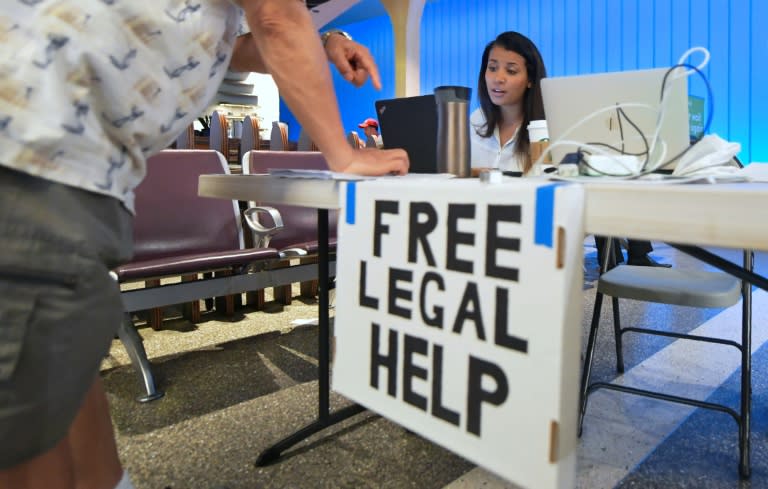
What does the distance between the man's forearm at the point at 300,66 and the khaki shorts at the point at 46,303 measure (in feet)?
1.35

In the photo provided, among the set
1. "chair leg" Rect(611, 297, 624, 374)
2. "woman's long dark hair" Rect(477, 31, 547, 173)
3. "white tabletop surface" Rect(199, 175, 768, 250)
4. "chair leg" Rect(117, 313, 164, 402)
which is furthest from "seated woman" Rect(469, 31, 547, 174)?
"white tabletop surface" Rect(199, 175, 768, 250)

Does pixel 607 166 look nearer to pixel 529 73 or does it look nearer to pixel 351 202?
pixel 351 202

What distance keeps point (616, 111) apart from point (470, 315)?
0.87 meters

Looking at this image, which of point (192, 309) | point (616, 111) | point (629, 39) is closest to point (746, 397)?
point (616, 111)

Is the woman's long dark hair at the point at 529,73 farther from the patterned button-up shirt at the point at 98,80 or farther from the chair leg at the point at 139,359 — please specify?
the patterned button-up shirt at the point at 98,80

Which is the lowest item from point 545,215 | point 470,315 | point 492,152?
point 470,315

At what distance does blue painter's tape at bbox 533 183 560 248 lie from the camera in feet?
2.06

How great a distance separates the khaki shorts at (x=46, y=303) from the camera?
600 millimetres

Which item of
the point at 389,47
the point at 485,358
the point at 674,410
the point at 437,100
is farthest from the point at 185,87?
the point at 389,47

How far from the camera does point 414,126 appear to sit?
5.04 feet

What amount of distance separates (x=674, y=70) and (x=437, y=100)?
49cm

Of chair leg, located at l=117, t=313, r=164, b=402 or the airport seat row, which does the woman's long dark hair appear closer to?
the airport seat row

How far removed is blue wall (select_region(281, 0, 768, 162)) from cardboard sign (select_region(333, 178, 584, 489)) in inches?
203

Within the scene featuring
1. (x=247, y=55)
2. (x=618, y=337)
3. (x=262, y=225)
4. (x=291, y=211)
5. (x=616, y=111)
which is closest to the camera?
(x=247, y=55)
